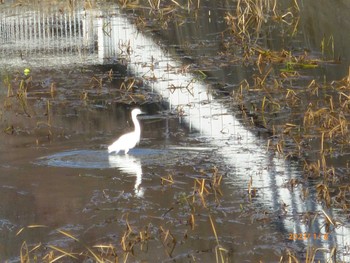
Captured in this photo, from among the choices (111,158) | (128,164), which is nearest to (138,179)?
(128,164)

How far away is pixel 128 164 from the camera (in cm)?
1018

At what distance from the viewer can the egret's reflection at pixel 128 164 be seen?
9.83 meters

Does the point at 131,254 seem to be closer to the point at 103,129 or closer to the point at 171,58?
the point at 103,129

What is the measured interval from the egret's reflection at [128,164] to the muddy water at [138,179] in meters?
0.02

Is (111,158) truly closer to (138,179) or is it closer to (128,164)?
(128,164)

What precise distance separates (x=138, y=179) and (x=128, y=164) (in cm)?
54

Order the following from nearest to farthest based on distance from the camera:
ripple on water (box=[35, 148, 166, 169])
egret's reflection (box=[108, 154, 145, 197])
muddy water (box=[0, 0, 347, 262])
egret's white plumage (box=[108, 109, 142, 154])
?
muddy water (box=[0, 0, 347, 262]) → egret's reflection (box=[108, 154, 145, 197]) → ripple on water (box=[35, 148, 166, 169]) → egret's white plumage (box=[108, 109, 142, 154])

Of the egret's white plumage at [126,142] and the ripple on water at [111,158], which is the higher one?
the egret's white plumage at [126,142]

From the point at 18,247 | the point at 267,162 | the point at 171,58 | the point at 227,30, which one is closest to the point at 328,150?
the point at 267,162

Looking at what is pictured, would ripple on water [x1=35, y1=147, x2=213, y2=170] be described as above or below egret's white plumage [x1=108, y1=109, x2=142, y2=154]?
below

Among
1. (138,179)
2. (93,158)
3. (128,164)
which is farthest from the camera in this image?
(93,158)

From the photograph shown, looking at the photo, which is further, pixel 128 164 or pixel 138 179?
pixel 128 164

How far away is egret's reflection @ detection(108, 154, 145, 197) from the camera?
983 cm

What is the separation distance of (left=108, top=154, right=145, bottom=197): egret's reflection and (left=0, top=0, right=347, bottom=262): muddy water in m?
0.02
